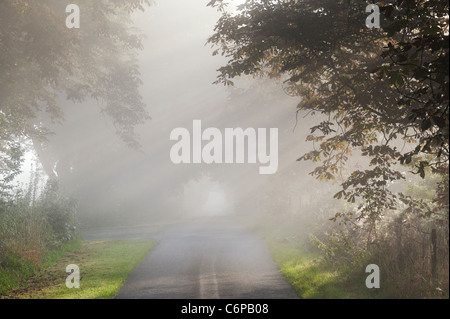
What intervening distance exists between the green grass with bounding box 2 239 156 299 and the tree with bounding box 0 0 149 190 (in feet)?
15.3

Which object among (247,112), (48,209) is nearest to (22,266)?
(48,209)

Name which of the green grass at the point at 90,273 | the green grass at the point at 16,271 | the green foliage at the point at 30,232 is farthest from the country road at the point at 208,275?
the green foliage at the point at 30,232

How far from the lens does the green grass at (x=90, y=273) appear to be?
1023 centimetres

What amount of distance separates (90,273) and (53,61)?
1028 cm

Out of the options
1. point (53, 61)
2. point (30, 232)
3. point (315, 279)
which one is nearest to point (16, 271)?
point (30, 232)

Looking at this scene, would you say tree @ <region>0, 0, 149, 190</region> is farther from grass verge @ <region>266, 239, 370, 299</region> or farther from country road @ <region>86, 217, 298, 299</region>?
grass verge @ <region>266, 239, 370, 299</region>

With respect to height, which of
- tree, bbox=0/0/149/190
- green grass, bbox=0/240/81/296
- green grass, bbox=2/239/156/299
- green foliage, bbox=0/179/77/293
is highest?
tree, bbox=0/0/149/190

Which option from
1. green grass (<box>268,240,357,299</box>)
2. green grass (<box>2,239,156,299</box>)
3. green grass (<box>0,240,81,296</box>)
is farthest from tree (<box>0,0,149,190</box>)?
green grass (<box>268,240,357,299</box>)

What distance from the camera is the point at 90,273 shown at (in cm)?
1312

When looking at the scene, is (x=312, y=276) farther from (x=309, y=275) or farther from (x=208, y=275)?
(x=208, y=275)

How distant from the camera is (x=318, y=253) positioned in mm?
14148

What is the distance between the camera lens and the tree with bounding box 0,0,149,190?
16.1 m

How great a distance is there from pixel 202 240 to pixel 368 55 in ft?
51.1
